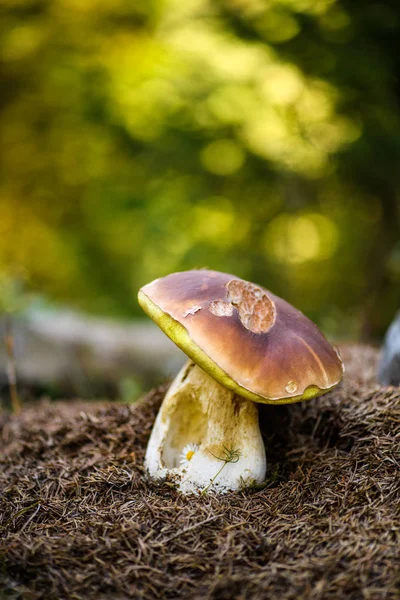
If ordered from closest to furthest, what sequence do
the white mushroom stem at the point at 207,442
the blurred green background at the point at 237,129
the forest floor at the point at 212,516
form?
the forest floor at the point at 212,516 < the white mushroom stem at the point at 207,442 < the blurred green background at the point at 237,129

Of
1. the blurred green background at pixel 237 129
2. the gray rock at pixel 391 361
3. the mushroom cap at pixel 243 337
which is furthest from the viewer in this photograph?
the blurred green background at pixel 237 129

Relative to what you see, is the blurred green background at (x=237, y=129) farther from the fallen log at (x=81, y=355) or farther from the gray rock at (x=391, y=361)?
the gray rock at (x=391, y=361)

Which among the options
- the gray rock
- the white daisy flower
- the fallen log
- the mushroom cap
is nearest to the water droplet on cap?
the mushroom cap

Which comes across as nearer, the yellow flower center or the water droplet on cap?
the water droplet on cap

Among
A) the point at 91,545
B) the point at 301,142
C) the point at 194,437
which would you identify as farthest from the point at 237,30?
the point at 91,545

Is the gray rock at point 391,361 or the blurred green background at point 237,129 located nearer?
the gray rock at point 391,361

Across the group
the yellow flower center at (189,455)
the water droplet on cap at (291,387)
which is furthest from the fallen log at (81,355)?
the water droplet on cap at (291,387)

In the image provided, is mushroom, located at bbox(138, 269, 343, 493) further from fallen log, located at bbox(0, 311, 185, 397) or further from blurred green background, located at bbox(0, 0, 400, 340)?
blurred green background, located at bbox(0, 0, 400, 340)

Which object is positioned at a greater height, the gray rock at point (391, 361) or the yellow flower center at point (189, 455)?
the gray rock at point (391, 361)
